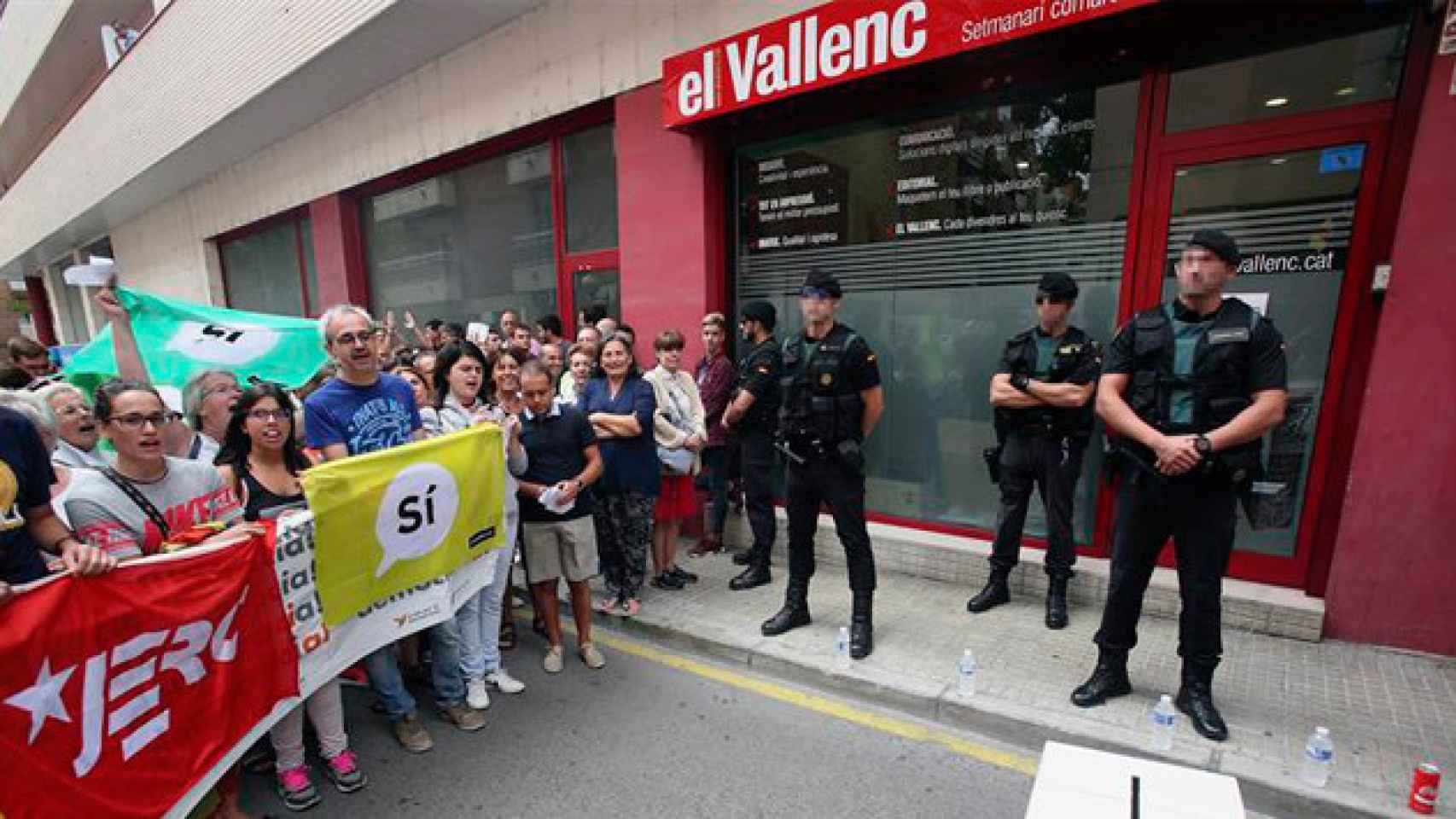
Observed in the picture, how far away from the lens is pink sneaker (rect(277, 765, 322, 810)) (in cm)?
274

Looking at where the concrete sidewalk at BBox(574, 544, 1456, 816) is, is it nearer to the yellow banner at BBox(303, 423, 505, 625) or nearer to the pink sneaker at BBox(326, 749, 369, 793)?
the yellow banner at BBox(303, 423, 505, 625)

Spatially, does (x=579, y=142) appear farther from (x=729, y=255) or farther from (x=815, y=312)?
(x=815, y=312)

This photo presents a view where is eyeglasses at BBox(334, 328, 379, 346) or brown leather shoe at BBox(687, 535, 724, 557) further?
brown leather shoe at BBox(687, 535, 724, 557)

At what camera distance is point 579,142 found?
7.02 metres

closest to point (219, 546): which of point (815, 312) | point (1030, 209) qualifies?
point (815, 312)

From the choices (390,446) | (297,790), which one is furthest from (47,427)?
(297,790)

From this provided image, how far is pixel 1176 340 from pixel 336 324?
4.00 metres

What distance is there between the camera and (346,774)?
9.34 ft

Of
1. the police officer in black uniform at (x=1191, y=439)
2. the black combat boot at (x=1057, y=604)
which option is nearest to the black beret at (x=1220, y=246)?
the police officer in black uniform at (x=1191, y=439)

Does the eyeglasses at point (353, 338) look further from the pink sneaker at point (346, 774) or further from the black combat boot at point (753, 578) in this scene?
the black combat boot at point (753, 578)

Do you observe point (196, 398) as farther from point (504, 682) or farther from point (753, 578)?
point (753, 578)

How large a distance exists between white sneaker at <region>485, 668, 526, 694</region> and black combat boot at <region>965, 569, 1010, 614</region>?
289 cm

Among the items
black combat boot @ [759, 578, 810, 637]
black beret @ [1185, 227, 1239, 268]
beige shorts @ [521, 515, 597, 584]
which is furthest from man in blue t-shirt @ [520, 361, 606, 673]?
black beret @ [1185, 227, 1239, 268]

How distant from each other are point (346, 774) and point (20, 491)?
1.68m
